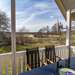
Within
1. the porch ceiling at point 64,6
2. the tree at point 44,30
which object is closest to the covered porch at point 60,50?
the porch ceiling at point 64,6

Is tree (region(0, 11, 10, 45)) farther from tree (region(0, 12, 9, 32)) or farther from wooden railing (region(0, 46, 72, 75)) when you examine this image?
wooden railing (region(0, 46, 72, 75))

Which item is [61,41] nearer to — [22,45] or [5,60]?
[22,45]

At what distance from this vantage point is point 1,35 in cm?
570

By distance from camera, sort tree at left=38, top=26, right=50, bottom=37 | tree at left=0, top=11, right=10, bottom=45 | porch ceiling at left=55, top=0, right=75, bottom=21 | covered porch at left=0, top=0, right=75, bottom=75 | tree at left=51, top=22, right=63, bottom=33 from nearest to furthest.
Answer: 1. covered porch at left=0, top=0, right=75, bottom=75
2. tree at left=51, top=22, right=63, bottom=33
3. porch ceiling at left=55, top=0, right=75, bottom=21
4. tree at left=0, top=11, right=10, bottom=45
5. tree at left=38, top=26, right=50, bottom=37

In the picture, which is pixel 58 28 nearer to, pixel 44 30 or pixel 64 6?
pixel 64 6

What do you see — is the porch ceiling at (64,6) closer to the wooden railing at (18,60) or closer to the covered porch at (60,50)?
the covered porch at (60,50)

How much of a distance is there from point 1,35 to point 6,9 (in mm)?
884

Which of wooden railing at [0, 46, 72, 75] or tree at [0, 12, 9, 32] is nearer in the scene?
wooden railing at [0, 46, 72, 75]

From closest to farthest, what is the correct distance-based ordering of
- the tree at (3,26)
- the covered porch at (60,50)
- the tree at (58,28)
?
the covered porch at (60,50), the tree at (58,28), the tree at (3,26)

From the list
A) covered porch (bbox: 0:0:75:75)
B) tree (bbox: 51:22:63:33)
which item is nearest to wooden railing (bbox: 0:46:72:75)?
covered porch (bbox: 0:0:75:75)

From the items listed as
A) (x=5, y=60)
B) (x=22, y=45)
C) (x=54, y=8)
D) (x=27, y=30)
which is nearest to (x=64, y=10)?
(x=54, y=8)

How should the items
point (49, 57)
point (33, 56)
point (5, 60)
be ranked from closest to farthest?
point (5, 60), point (33, 56), point (49, 57)

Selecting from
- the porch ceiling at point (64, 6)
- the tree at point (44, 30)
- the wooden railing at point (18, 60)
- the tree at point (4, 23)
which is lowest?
the wooden railing at point (18, 60)

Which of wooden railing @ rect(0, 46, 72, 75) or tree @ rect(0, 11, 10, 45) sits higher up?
tree @ rect(0, 11, 10, 45)
